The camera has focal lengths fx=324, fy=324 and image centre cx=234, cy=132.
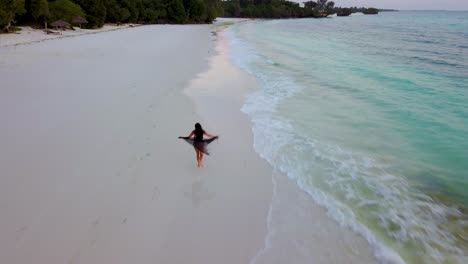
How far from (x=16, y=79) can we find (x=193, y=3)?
281ft

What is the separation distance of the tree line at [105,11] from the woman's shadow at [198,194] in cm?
3572

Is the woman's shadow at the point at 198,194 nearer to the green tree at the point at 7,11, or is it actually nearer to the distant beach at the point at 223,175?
the distant beach at the point at 223,175

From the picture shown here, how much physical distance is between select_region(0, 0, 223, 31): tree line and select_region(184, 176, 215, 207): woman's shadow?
3572cm

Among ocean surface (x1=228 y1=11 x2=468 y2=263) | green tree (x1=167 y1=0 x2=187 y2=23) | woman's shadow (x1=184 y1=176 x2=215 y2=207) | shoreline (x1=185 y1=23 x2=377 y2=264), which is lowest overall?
ocean surface (x1=228 y1=11 x2=468 y2=263)

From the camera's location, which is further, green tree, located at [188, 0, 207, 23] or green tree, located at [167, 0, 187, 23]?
green tree, located at [188, 0, 207, 23]

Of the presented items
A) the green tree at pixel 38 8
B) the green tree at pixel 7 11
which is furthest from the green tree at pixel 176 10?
the green tree at pixel 7 11

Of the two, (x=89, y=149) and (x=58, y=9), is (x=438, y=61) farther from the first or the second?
(x=58, y=9)

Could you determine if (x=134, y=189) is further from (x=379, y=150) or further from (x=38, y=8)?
(x=38, y=8)

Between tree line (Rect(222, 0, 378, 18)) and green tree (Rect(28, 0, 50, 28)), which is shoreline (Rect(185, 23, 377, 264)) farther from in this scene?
tree line (Rect(222, 0, 378, 18))

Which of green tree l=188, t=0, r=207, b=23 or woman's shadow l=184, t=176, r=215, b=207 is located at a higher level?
green tree l=188, t=0, r=207, b=23

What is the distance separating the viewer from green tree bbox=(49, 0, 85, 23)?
148 ft

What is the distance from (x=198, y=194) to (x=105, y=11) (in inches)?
2346

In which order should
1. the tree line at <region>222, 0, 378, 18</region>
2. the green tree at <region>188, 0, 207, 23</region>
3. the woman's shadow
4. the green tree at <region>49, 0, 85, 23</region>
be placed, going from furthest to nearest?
the tree line at <region>222, 0, 378, 18</region>
the green tree at <region>188, 0, 207, 23</region>
the green tree at <region>49, 0, 85, 23</region>
the woman's shadow

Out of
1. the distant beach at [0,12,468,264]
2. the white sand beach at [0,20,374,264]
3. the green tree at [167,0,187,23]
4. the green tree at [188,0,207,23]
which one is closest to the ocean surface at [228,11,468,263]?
the distant beach at [0,12,468,264]
